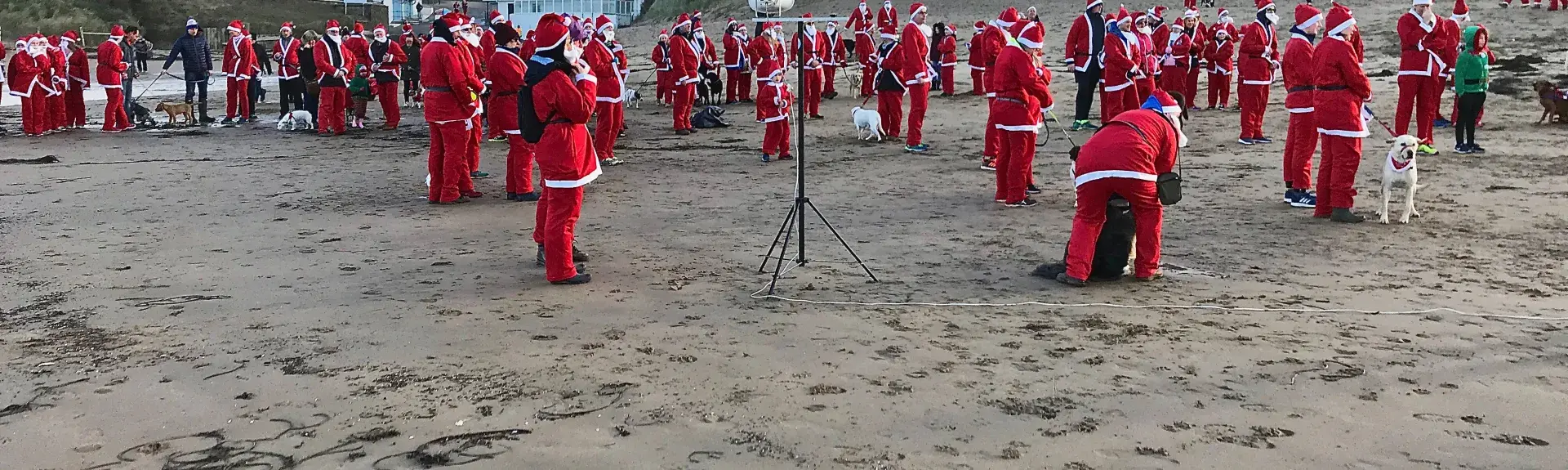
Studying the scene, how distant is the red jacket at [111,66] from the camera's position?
18016 mm

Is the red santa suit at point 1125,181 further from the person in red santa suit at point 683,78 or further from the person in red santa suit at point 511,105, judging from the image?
the person in red santa suit at point 683,78

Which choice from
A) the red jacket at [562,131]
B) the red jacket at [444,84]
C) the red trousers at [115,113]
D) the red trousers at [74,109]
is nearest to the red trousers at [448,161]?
the red jacket at [444,84]

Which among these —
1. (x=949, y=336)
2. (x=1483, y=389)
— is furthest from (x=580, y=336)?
(x=1483, y=389)

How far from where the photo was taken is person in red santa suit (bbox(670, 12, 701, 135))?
54.6 ft

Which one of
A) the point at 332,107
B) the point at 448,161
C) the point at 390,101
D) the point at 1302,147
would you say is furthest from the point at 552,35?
the point at 390,101

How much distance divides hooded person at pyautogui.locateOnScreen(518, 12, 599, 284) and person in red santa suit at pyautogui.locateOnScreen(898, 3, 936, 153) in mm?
7295

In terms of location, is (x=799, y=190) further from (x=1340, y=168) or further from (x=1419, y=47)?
(x=1419, y=47)

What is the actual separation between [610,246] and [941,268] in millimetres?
2448

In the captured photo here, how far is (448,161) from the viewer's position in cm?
1038

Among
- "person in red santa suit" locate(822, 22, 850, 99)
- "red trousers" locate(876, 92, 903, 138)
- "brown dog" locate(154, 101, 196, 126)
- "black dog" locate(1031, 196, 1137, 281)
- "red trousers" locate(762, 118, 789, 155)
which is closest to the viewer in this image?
"black dog" locate(1031, 196, 1137, 281)

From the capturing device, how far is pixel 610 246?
27.7ft

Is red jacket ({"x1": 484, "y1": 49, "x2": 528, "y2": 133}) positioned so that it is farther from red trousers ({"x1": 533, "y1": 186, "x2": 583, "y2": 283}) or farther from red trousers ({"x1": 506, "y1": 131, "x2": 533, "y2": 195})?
red trousers ({"x1": 533, "y1": 186, "x2": 583, "y2": 283})

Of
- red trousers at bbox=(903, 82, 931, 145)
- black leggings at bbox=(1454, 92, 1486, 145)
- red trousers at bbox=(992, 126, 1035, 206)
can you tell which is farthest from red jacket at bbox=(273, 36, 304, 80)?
black leggings at bbox=(1454, 92, 1486, 145)

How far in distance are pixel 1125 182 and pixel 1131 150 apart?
189 millimetres
